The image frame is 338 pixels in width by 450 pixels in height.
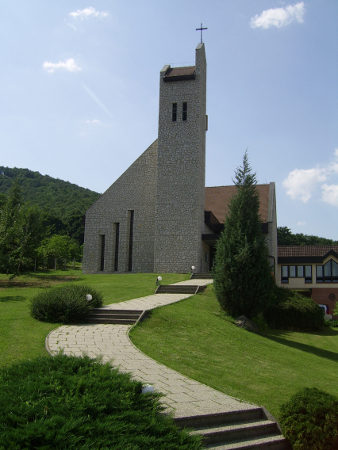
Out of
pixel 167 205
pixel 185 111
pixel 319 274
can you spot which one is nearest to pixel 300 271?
pixel 319 274

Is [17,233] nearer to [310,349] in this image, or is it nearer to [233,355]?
[233,355]

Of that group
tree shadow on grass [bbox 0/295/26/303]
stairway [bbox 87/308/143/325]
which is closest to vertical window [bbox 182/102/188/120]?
tree shadow on grass [bbox 0/295/26/303]

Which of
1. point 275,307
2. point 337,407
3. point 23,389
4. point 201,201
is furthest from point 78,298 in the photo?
point 201,201

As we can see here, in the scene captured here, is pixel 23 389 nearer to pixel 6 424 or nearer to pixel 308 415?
pixel 6 424

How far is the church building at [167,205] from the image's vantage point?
999 inches

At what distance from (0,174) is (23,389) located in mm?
79315

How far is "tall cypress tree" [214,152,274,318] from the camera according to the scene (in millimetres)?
14273

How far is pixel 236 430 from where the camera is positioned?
16.3 feet

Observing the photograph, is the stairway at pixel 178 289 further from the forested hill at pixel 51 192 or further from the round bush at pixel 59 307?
the forested hill at pixel 51 192

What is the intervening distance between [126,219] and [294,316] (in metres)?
14.9

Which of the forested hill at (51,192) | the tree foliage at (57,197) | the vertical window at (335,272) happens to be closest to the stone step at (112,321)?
the vertical window at (335,272)

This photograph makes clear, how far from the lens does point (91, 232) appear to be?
2812cm

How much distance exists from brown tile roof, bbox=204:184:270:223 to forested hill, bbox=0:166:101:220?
3227 cm

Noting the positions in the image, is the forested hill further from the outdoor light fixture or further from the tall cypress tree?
the outdoor light fixture
